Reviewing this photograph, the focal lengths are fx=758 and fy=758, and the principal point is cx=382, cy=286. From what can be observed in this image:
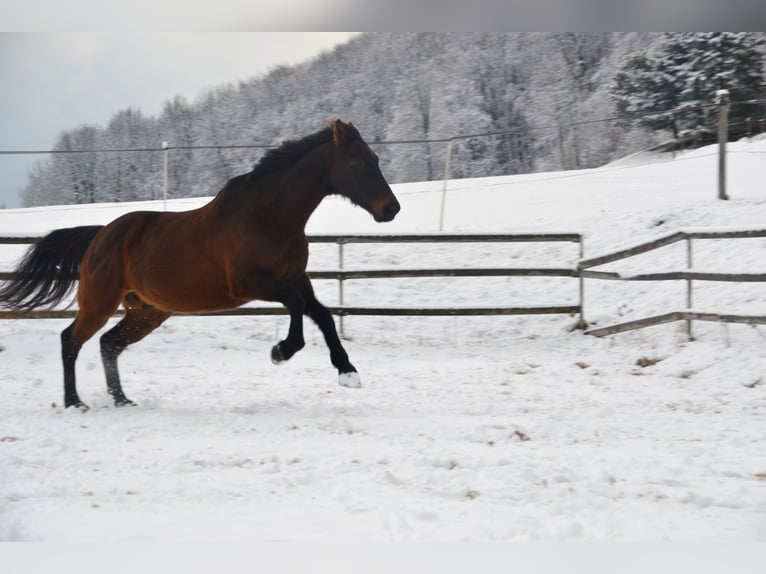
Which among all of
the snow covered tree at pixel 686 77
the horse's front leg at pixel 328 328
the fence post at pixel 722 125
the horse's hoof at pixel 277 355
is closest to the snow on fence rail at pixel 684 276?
the fence post at pixel 722 125

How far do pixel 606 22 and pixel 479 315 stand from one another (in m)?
2.96

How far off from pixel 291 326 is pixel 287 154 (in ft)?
2.61

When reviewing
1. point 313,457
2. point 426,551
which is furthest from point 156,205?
point 426,551

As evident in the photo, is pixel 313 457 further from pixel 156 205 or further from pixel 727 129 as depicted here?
pixel 727 129

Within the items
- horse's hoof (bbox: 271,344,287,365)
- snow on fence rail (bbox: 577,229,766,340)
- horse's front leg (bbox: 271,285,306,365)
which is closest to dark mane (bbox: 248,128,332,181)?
horse's front leg (bbox: 271,285,306,365)

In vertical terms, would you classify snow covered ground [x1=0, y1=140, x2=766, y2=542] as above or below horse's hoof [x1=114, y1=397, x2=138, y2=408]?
above

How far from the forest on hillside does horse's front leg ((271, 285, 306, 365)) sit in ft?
3.39

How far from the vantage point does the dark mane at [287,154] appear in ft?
11.2

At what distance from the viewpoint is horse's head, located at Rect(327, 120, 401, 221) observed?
10.9ft

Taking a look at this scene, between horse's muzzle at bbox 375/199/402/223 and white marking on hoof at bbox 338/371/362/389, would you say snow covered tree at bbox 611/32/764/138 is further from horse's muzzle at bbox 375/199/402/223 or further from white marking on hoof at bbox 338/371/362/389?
white marking on hoof at bbox 338/371/362/389

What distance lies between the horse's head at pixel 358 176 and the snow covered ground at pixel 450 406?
2.88 feet

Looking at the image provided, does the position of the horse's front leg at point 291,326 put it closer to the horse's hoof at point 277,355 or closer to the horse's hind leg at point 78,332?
the horse's hoof at point 277,355

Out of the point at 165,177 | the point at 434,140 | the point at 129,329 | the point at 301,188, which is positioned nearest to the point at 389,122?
the point at 434,140

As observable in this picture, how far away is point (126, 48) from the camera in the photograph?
3510 millimetres
